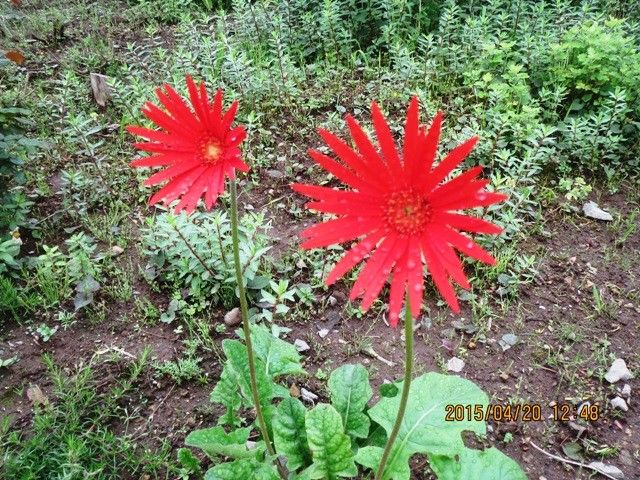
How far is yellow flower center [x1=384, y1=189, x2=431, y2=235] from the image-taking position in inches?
55.1

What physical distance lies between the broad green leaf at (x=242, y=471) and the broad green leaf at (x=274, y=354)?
43 cm

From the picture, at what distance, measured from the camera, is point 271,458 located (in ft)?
6.66

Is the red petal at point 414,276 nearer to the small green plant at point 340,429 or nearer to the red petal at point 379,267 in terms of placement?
the red petal at point 379,267

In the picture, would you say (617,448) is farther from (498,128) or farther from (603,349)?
(498,128)

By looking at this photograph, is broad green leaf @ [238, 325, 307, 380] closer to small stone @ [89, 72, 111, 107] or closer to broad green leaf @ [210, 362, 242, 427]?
broad green leaf @ [210, 362, 242, 427]

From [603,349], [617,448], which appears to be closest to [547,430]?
[617,448]

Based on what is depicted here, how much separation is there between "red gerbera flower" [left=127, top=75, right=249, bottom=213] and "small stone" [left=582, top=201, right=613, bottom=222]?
8.71 feet

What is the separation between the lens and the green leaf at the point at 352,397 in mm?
2215

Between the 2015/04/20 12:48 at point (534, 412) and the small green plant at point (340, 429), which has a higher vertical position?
the small green plant at point (340, 429)

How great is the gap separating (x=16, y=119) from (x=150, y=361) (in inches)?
65.5

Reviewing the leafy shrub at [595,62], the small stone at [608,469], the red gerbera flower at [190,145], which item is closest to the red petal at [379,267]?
the red gerbera flower at [190,145]

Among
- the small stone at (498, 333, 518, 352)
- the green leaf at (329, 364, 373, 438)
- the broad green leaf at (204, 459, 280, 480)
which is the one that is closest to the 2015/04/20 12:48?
the small stone at (498, 333, 518, 352)

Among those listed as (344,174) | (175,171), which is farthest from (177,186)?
(344,174)

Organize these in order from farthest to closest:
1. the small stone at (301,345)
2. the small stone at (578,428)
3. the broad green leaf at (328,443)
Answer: the small stone at (301,345) → the small stone at (578,428) → the broad green leaf at (328,443)
